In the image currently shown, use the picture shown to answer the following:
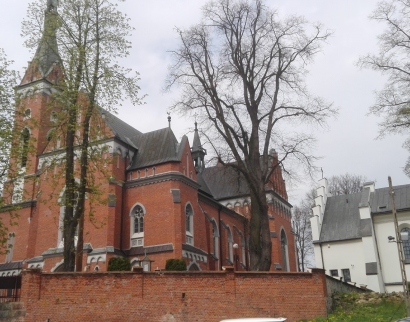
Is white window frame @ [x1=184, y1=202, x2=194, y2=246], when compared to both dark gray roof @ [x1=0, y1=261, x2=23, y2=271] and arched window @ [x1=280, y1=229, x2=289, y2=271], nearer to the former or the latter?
dark gray roof @ [x1=0, y1=261, x2=23, y2=271]

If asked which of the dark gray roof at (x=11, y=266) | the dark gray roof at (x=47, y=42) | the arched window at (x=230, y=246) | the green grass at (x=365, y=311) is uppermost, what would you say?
the dark gray roof at (x=47, y=42)

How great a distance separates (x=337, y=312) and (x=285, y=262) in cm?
2465

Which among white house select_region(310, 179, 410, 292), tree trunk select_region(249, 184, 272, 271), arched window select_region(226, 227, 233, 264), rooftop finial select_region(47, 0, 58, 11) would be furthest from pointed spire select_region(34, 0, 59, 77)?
white house select_region(310, 179, 410, 292)

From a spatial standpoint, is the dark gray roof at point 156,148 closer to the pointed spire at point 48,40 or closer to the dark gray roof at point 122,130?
the dark gray roof at point 122,130

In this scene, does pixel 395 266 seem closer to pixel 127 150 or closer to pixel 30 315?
pixel 127 150

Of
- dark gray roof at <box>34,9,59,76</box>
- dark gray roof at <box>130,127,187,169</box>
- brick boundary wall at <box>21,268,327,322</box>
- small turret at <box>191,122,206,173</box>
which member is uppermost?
small turret at <box>191,122,206,173</box>

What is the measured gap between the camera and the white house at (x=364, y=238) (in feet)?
100

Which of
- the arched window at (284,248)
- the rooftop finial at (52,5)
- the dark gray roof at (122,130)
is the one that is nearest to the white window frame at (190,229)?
the dark gray roof at (122,130)

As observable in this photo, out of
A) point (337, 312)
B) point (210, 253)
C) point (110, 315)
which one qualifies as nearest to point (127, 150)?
point (210, 253)

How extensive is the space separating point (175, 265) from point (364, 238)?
15414 mm

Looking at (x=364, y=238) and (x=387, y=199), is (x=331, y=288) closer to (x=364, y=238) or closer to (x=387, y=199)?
(x=364, y=238)

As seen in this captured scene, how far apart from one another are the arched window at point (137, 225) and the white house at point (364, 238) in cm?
1390

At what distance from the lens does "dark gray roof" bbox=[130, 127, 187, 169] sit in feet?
91.0

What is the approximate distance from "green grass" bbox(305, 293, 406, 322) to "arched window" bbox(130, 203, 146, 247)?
13.2 m
